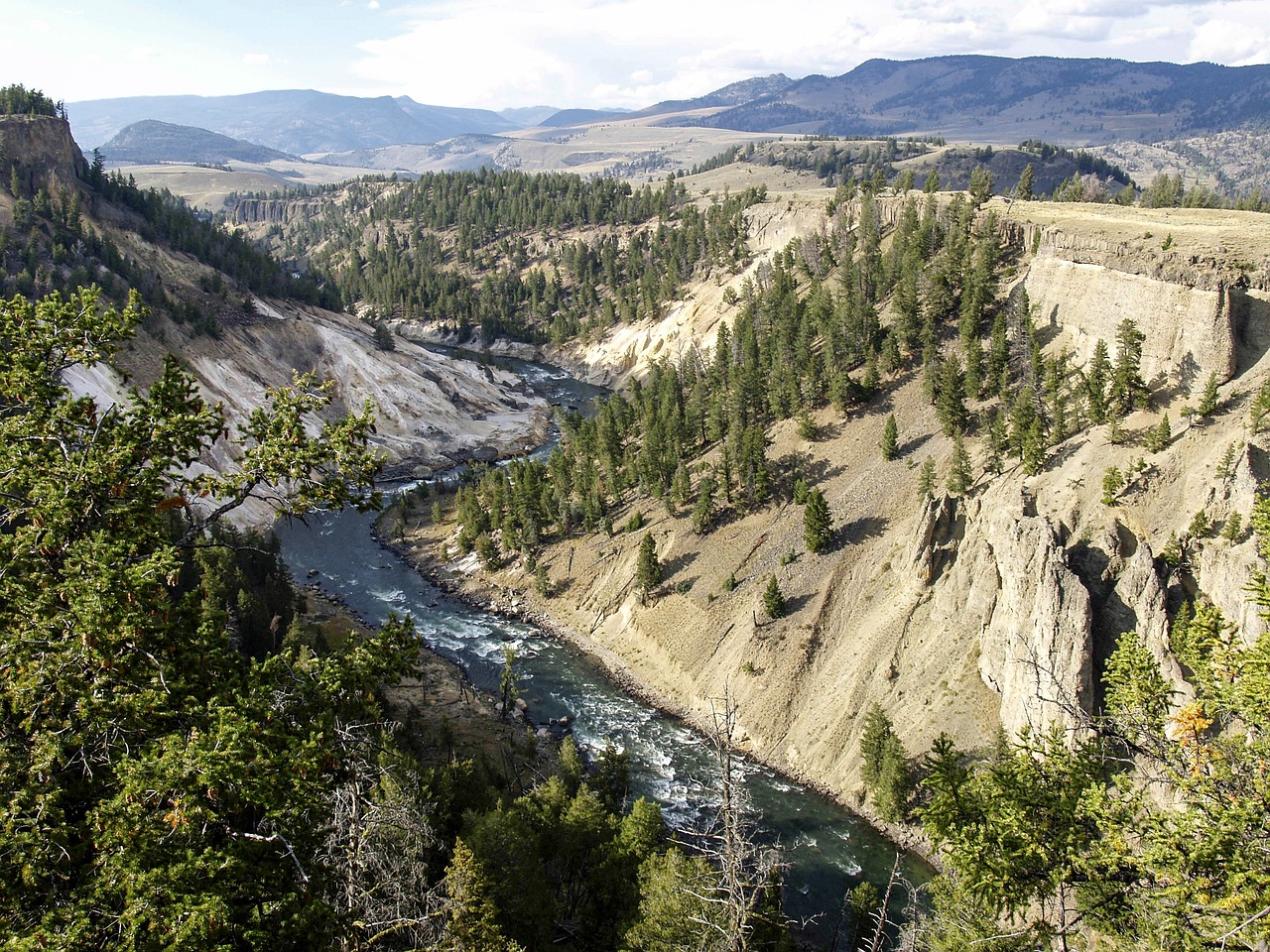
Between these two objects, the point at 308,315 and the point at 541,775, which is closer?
the point at 541,775

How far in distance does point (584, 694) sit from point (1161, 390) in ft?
127

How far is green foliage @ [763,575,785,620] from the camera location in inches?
1970

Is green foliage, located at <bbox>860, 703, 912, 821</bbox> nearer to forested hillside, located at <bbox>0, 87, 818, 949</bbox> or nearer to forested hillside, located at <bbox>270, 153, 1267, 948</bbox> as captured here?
forested hillside, located at <bbox>270, 153, 1267, 948</bbox>

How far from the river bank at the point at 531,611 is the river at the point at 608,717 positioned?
0.51m

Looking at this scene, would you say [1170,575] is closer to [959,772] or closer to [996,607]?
[996,607]

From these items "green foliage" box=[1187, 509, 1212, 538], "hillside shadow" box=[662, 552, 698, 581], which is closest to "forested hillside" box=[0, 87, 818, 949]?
"green foliage" box=[1187, 509, 1212, 538]

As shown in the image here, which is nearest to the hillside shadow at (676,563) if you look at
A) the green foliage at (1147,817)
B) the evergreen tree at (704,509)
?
the evergreen tree at (704,509)

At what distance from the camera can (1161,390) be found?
150 feet

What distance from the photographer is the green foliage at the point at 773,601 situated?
50.0 meters

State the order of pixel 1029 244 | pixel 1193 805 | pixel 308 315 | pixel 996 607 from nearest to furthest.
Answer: pixel 1193 805
pixel 996 607
pixel 1029 244
pixel 308 315

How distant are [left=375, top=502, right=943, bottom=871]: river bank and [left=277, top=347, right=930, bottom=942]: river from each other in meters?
0.51

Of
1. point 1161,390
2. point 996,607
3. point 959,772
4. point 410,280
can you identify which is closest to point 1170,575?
point 996,607

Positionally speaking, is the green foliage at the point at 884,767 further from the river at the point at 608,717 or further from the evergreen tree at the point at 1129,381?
the evergreen tree at the point at 1129,381

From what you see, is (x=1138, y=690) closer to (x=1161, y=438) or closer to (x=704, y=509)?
(x=1161, y=438)
